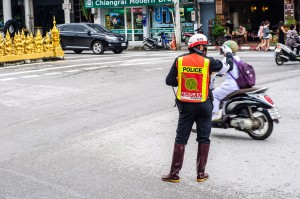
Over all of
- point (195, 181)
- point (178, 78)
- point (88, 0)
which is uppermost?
point (88, 0)

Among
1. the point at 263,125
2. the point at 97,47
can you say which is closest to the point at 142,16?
the point at 97,47

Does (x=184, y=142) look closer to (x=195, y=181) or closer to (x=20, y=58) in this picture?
(x=195, y=181)

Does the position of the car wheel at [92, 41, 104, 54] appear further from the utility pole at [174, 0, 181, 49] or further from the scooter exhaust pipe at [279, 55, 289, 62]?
the scooter exhaust pipe at [279, 55, 289, 62]

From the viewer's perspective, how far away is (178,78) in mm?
6613

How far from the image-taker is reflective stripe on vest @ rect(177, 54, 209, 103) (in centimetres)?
650

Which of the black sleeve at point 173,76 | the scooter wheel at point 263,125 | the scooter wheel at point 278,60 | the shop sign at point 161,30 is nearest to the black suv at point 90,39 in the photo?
the shop sign at point 161,30

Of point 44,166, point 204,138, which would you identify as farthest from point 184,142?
Answer: point 44,166

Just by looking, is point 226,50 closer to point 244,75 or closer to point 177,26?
point 244,75

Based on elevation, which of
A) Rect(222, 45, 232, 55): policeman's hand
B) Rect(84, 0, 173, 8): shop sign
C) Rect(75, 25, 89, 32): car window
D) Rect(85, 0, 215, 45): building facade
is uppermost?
Rect(84, 0, 173, 8): shop sign

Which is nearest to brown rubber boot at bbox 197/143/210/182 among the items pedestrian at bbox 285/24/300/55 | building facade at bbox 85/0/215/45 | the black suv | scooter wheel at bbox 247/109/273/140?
scooter wheel at bbox 247/109/273/140

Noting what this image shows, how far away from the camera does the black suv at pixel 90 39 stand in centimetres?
2912

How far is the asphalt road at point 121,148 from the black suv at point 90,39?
13686mm

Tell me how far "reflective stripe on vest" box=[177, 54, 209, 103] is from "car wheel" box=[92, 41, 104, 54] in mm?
22944

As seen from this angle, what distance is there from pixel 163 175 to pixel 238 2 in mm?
30774
